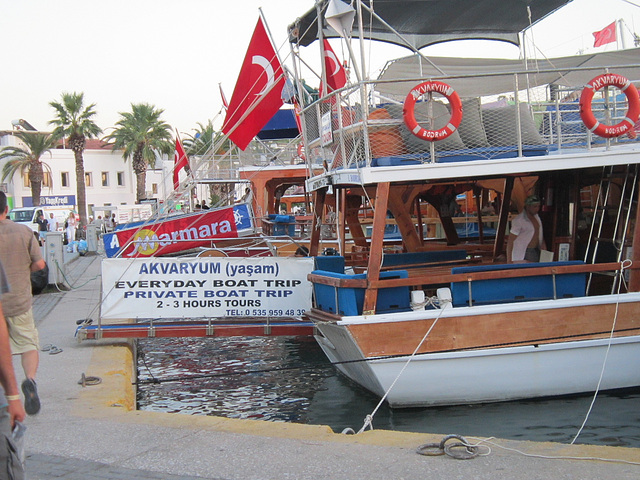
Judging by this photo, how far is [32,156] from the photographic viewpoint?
173 feet

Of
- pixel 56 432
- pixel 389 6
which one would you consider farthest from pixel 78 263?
pixel 56 432

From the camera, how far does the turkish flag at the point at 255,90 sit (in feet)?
34.1

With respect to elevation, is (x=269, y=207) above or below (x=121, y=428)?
above

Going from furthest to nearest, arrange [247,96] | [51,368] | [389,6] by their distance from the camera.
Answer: [247,96] → [389,6] → [51,368]

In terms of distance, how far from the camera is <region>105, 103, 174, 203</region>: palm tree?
54656 mm

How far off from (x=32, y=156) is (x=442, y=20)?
4884cm

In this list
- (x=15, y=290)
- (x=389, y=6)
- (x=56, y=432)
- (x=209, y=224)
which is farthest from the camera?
(x=209, y=224)

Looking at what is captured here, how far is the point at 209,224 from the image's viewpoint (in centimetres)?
1176

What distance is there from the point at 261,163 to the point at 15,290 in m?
18.0

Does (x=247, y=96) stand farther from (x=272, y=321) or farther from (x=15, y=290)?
(x=15, y=290)

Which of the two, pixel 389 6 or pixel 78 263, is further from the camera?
pixel 78 263

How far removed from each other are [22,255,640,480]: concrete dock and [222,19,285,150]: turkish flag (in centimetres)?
497

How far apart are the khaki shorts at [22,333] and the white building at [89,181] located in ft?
172

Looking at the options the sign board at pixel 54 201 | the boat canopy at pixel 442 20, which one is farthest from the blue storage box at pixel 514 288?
the sign board at pixel 54 201
